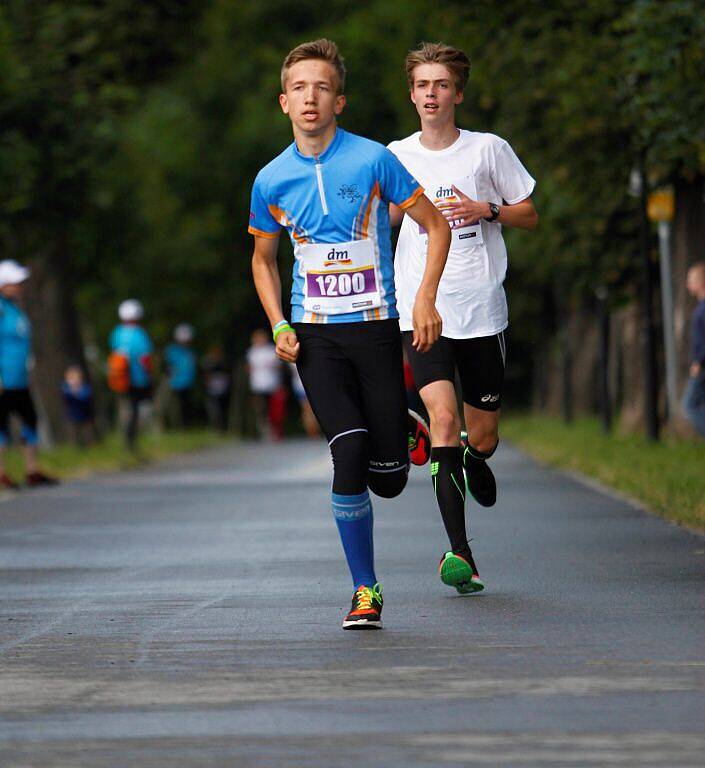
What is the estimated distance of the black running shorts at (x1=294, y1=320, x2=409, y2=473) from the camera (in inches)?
335

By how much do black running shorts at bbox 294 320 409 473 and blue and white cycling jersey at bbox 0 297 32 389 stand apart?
453 inches

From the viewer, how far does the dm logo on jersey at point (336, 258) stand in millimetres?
8531

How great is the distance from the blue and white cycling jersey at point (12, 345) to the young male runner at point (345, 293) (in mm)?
11463

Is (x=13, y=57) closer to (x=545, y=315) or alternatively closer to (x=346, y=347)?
(x=346, y=347)

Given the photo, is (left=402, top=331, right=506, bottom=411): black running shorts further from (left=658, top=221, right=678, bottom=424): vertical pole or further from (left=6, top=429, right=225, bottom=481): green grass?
(left=658, top=221, right=678, bottom=424): vertical pole

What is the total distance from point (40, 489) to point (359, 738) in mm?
13845

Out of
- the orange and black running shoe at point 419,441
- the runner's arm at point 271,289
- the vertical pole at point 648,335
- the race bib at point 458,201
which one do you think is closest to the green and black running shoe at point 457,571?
the orange and black running shoe at point 419,441

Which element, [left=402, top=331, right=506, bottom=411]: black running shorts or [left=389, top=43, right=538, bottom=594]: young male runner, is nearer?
[left=389, top=43, right=538, bottom=594]: young male runner

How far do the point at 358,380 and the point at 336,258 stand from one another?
475mm

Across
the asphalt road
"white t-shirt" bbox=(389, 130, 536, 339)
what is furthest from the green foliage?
"white t-shirt" bbox=(389, 130, 536, 339)

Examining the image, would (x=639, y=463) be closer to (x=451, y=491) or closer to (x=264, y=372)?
(x=451, y=491)

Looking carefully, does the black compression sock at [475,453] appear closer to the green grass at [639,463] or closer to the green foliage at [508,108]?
the green grass at [639,463]

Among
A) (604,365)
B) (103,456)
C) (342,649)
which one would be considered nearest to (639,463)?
(103,456)

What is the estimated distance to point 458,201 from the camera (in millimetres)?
9641
